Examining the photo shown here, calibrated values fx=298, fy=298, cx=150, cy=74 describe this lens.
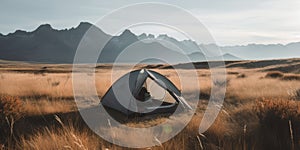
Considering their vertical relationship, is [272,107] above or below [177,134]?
above

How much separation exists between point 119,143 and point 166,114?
4.66 meters

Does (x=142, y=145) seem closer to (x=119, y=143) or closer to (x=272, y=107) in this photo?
(x=119, y=143)

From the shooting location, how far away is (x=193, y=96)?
507 inches

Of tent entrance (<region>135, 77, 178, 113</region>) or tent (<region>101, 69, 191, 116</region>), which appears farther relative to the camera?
tent entrance (<region>135, 77, 178, 113</region>)

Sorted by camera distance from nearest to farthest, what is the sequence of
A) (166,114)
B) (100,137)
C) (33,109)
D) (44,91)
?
1. (100,137)
2. (33,109)
3. (166,114)
4. (44,91)

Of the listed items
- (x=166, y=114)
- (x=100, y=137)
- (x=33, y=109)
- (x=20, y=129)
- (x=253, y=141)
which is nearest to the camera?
(x=253, y=141)

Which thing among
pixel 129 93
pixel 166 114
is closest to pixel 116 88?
pixel 129 93

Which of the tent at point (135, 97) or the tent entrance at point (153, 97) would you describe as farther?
the tent entrance at point (153, 97)

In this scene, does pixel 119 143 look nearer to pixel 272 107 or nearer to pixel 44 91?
pixel 272 107

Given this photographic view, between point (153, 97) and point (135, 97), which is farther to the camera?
point (153, 97)

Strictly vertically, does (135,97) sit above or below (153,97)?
above

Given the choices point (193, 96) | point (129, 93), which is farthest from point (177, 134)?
point (193, 96)

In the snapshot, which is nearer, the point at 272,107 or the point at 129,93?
the point at 272,107

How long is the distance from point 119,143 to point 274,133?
8.05 feet
